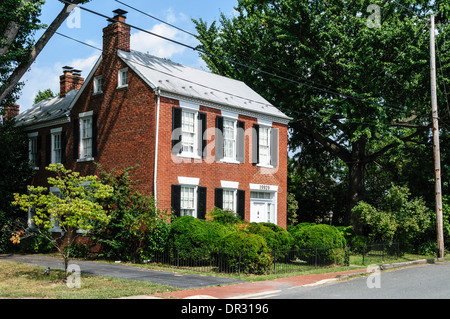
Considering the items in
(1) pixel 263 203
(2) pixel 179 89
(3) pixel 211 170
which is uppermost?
(2) pixel 179 89

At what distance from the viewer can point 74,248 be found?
23188 millimetres

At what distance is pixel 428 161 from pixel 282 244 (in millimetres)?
13848

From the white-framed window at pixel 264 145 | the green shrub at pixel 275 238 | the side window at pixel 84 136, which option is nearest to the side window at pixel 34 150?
the side window at pixel 84 136

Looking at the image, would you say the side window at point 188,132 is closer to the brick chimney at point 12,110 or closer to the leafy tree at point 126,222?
the leafy tree at point 126,222

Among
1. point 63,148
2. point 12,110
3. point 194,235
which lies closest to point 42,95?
point 12,110

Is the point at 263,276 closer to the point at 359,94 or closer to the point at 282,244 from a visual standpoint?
the point at 282,244

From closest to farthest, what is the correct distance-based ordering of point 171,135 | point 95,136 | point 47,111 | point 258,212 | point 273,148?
point 171,135
point 95,136
point 258,212
point 273,148
point 47,111

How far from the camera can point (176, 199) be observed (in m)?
21.2

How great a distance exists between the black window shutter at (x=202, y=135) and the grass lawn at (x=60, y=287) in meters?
8.45

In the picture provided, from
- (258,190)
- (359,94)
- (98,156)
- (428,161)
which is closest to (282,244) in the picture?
(258,190)

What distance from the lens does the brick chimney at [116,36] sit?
23953 millimetres

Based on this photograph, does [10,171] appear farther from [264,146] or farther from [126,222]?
[264,146]

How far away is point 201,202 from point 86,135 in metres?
7.22

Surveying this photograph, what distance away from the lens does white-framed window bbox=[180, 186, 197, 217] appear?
2166cm
